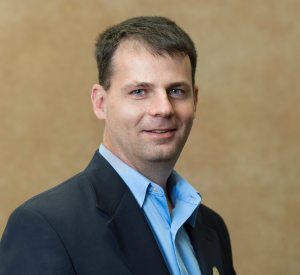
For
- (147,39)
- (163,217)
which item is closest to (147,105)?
(147,39)

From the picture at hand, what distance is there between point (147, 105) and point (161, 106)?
0.06 meters

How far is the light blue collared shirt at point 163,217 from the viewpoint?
1.58m

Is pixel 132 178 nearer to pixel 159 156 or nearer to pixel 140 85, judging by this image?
pixel 159 156

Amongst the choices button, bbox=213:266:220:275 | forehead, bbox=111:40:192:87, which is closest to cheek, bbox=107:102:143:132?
forehead, bbox=111:40:192:87

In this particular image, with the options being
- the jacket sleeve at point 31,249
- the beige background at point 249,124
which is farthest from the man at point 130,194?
the beige background at point 249,124

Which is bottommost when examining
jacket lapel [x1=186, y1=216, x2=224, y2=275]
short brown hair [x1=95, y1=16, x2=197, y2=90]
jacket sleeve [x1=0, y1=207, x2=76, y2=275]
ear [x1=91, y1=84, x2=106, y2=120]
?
jacket lapel [x1=186, y1=216, x2=224, y2=275]

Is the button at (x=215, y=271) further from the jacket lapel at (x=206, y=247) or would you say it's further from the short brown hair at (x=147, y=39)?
the short brown hair at (x=147, y=39)

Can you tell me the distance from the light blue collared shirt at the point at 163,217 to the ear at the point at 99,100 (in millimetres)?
153

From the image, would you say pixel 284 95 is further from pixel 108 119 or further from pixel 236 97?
pixel 108 119

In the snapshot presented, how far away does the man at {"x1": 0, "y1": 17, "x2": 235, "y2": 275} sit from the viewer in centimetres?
136

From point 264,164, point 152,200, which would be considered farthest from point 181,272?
point 264,164

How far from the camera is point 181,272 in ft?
5.03

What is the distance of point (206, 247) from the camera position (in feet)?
6.17

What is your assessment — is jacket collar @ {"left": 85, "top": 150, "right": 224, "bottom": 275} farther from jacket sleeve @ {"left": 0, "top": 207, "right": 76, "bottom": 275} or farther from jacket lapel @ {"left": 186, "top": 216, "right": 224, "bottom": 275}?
jacket sleeve @ {"left": 0, "top": 207, "right": 76, "bottom": 275}
